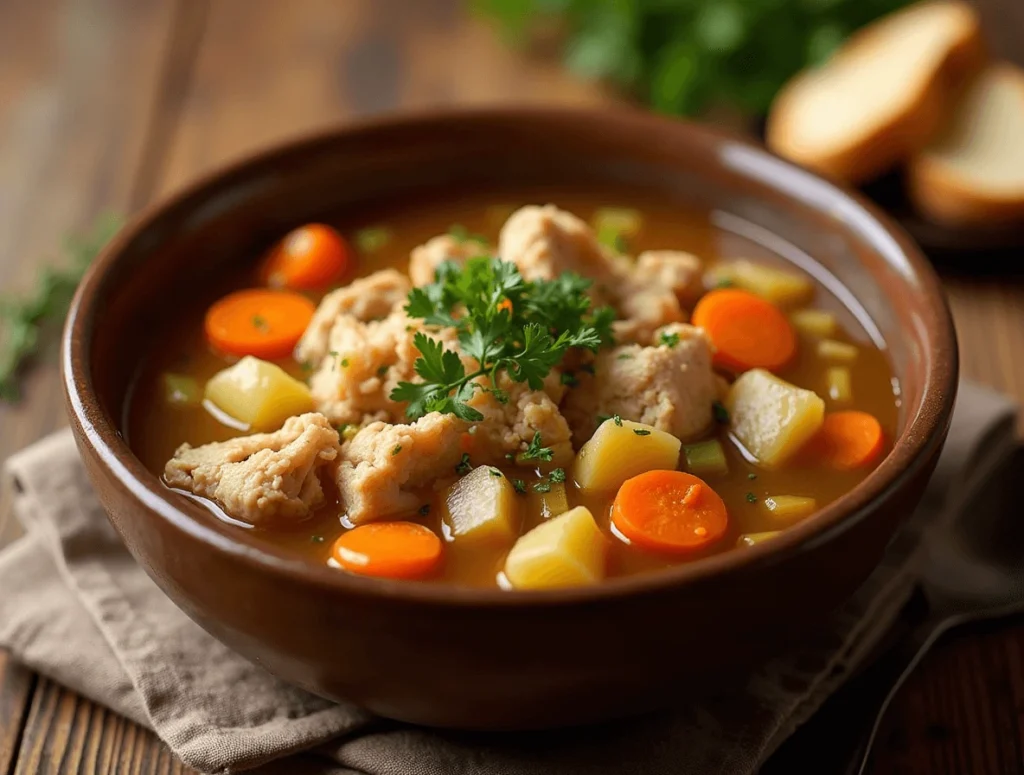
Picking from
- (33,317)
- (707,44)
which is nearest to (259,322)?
(33,317)

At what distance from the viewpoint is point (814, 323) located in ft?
12.9

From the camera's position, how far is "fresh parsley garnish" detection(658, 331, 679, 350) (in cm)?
338

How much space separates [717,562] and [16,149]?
4.48 m

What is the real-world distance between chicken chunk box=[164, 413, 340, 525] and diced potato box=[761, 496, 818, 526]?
115 cm

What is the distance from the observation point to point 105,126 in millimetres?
5934

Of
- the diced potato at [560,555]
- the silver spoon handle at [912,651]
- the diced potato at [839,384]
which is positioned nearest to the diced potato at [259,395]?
the diced potato at [560,555]

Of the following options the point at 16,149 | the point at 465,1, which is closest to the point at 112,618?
the point at 16,149

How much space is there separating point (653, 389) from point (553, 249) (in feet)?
1.97

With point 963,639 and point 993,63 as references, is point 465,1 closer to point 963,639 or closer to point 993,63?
point 993,63

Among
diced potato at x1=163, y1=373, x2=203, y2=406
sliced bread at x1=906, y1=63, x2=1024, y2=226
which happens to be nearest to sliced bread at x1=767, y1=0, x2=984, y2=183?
sliced bread at x1=906, y1=63, x2=1024, y2=226

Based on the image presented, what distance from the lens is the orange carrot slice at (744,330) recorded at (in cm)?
367

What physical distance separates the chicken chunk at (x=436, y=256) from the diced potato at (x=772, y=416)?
968 mm

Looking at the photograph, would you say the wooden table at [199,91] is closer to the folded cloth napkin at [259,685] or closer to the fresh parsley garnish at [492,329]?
the folded cloth napkin at [259,685]

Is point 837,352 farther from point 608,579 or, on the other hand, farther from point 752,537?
point 608,579
